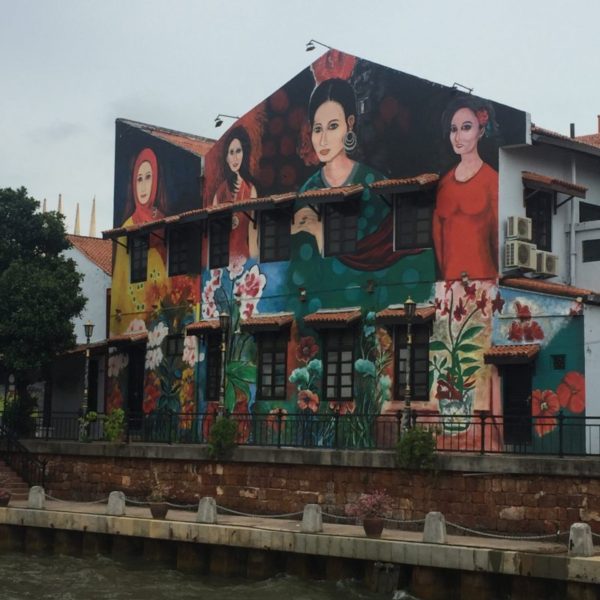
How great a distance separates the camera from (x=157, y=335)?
38.3 metres

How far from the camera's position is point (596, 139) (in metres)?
38.2

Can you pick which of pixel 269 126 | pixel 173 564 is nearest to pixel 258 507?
pixel 173 564

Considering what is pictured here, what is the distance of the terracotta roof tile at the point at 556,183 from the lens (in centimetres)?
3062

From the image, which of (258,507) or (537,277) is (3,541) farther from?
(537,277)

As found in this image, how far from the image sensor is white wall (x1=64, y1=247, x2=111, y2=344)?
43825 mm

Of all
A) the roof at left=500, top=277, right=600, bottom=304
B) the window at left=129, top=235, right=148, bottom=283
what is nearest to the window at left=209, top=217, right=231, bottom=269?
the window at left=129, top=235, right=148, bottom=283

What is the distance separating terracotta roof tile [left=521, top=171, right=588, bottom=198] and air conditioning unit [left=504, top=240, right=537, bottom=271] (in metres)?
1.66

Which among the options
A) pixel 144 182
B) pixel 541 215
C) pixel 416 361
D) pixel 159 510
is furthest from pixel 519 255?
pixel 144 182

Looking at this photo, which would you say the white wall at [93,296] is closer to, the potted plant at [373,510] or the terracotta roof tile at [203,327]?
the terracotta roof tile at [203,327]

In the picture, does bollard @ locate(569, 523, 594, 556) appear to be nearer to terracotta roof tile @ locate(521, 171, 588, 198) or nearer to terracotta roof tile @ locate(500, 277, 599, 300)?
terracotta roof tile @ locate(500, 277, 599, 300)

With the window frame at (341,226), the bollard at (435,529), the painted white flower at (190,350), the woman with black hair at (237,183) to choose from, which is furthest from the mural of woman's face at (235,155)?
the bollard at (435,529)

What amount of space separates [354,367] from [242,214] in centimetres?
626

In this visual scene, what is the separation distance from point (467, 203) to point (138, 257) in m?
12.9

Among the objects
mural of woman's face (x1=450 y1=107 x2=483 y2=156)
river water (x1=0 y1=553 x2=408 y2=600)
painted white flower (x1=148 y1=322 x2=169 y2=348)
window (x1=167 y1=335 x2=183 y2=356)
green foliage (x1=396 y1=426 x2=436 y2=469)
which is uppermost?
mural of woman's face (x1=450 y1=107 x2=483 y2=156)
